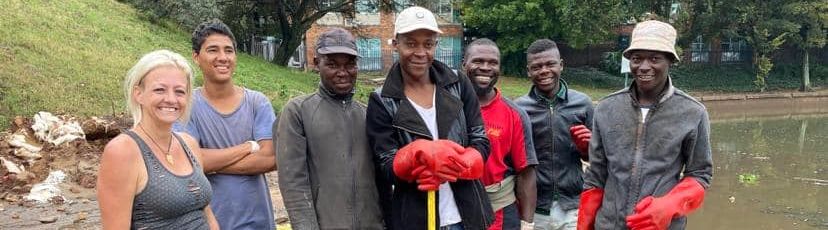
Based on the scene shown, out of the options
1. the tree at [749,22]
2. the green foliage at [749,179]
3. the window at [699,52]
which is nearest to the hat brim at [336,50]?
the green foliage at [749,179]

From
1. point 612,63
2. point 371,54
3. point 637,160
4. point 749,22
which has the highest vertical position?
point 749,22

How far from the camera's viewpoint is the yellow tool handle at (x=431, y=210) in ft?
8.50

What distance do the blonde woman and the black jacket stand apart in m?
0.68

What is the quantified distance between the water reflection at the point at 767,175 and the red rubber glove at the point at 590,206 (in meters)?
5.74

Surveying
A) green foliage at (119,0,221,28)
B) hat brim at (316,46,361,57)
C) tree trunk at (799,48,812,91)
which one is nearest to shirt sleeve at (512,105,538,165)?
hat brim at (316,46,361,57)

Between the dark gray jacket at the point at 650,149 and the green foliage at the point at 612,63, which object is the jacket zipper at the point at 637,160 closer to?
the dark gray jacket at the point at 650,149

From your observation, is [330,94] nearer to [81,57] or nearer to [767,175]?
[81,57]

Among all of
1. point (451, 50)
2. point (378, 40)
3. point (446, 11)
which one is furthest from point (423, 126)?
point (446, 11)

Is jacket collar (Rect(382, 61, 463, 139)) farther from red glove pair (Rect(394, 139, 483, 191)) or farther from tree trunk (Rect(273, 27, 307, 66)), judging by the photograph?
tree trunk (Rect(273, 27, 307, 66))

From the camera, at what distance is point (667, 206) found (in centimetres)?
254

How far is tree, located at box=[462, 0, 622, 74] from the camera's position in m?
23.2

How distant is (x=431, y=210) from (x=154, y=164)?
1011 mm

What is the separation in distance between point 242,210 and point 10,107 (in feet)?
24.1

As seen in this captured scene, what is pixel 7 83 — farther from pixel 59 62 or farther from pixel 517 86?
pixel 517 86
